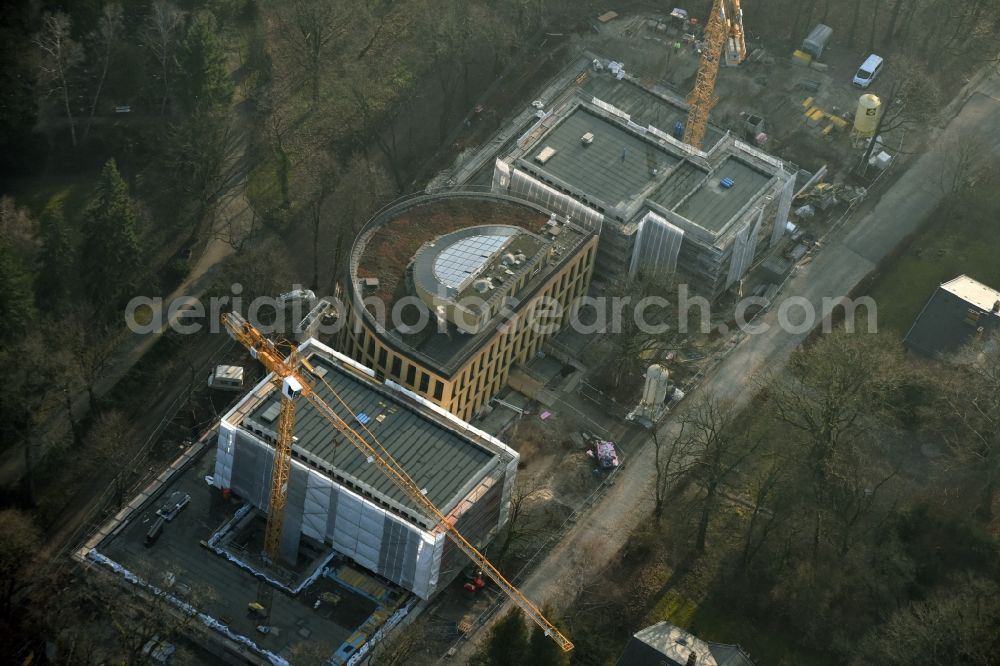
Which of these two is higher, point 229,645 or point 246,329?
point 246,329

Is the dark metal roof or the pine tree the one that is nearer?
the pine tree

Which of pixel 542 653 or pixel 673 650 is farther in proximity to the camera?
pixel 673 650


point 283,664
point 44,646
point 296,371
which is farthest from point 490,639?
point 44,646

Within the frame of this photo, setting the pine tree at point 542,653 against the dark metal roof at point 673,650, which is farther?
the dark metal roof at point 673,650

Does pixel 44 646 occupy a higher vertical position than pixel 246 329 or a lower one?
lower

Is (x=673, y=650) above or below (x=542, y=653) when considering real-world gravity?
above

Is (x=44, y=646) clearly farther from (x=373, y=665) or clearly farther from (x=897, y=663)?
(x=897, y=663)

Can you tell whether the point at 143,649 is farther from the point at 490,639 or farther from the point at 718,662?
the point at 718,662

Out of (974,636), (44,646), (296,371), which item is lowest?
(44,646)

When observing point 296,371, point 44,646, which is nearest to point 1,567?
point 44,646
